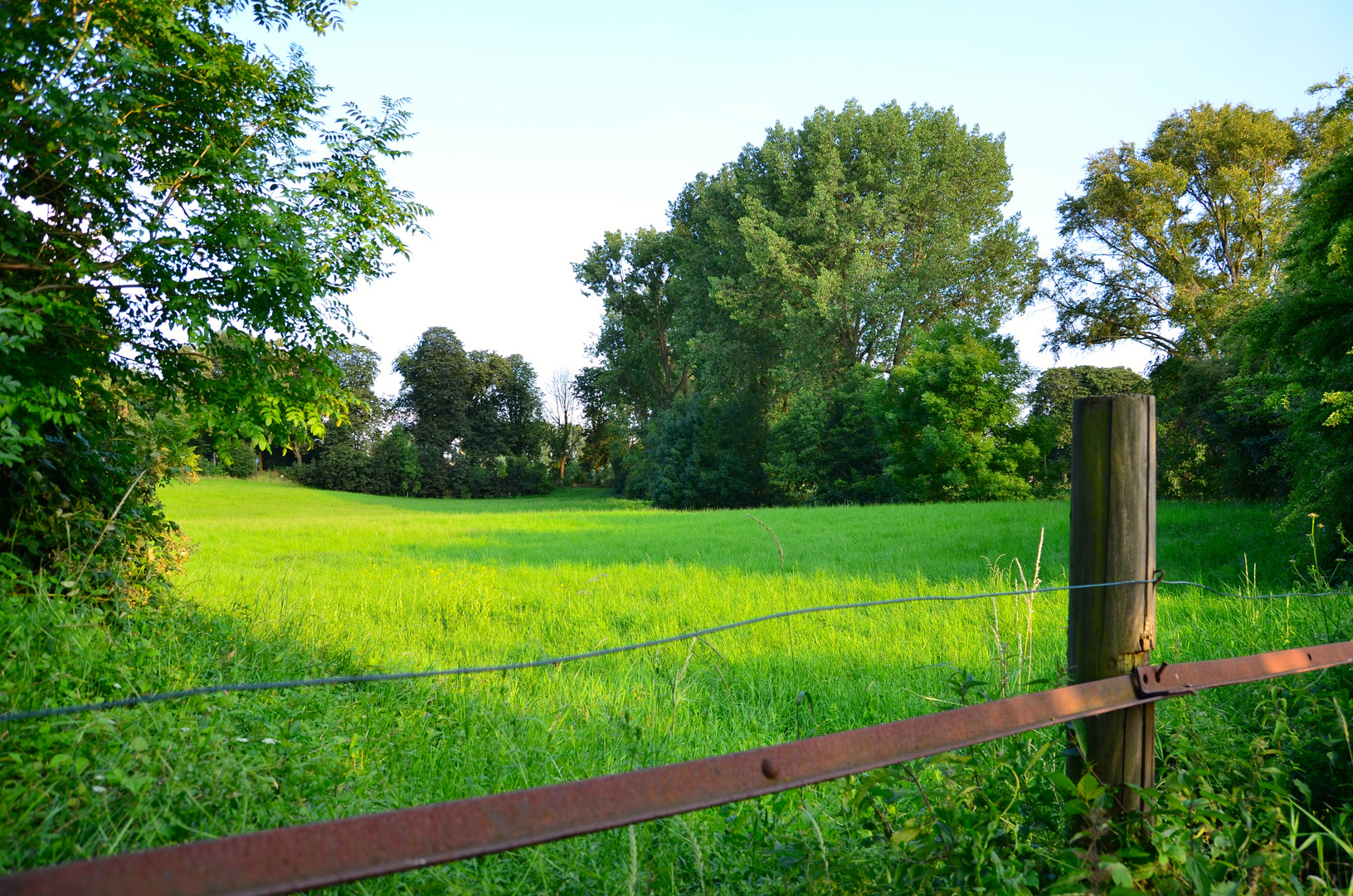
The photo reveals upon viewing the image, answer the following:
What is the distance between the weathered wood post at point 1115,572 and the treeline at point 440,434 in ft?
167

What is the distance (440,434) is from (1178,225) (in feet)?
151

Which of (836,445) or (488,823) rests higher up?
(836,445)

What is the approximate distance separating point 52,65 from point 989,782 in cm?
554

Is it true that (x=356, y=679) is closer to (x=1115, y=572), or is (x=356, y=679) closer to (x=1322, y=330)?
(x=1115, y=572)

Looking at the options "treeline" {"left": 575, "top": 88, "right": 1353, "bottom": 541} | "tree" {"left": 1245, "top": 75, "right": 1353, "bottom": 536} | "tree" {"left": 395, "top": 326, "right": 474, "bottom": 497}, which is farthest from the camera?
"tree" {"left": 395, "top": 326, "right": 474, "bottom": 497}

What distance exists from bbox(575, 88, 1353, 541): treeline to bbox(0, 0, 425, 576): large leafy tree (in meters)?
15.3

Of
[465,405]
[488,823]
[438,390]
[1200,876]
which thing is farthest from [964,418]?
[438,390]

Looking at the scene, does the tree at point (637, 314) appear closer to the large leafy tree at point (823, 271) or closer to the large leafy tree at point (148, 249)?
the large leafy tree at point (823, 271)

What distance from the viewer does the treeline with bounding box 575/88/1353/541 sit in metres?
23.9

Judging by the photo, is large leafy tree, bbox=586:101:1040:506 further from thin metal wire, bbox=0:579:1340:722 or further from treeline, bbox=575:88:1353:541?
thin metal wire, bbox=0:579:1340:722

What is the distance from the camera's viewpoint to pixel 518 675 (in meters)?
4.83

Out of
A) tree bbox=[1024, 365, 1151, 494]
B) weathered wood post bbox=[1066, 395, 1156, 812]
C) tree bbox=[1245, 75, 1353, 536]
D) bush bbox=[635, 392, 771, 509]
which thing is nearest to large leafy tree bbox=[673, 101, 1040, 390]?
bush bbox=[635, 392, 771, 509]

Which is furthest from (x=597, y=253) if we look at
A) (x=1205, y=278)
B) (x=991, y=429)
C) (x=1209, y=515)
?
(x=1209, y=515)

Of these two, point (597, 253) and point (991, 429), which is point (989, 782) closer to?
point (991, 429)
